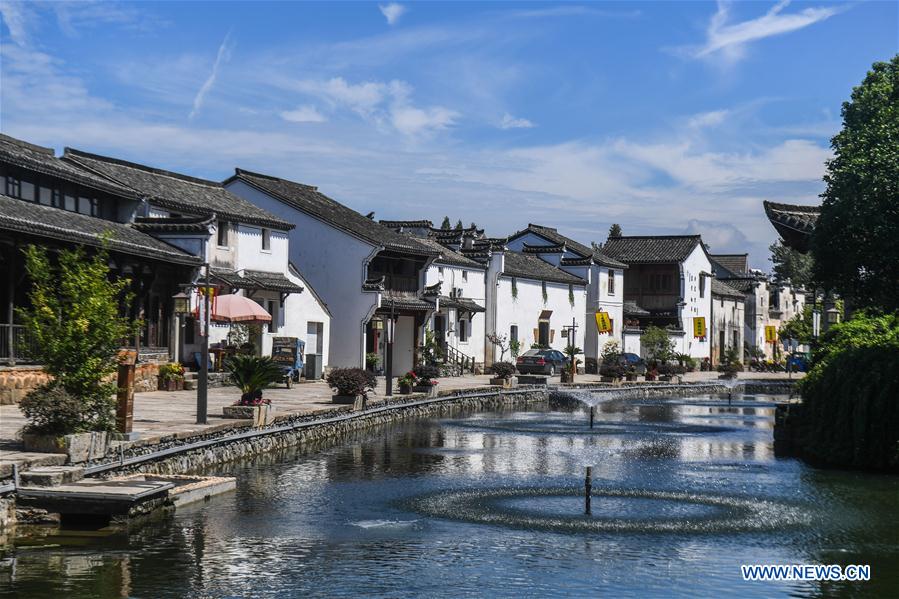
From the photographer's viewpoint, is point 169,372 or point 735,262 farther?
point 735,262

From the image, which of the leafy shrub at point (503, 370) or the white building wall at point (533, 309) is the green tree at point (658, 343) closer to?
the white building wall at point (533, 309)

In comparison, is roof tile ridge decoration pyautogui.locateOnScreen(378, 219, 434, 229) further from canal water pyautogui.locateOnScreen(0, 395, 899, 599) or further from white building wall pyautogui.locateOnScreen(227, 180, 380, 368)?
canal water pyautogui.locateOnScreen(0, 395, 899, 599)

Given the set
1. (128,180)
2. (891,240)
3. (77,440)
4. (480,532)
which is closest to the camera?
(480,532)

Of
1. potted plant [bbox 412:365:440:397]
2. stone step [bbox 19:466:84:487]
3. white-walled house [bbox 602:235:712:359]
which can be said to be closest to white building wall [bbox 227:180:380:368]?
potted plant [bbox 412:365:440:397]

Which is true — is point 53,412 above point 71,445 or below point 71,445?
above

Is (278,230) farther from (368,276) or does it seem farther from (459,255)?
(459,255)

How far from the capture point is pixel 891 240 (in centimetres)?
2512

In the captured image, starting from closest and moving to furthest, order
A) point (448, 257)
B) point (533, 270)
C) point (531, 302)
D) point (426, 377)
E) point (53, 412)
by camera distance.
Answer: point (53, 412), point (426, 377), point (448, 257), point (531, 302), point (533, 270)

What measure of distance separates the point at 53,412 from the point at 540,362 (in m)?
40.9

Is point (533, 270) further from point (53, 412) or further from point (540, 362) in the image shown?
point (53, 412)

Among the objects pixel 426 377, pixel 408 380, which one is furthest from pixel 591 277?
pixel 408 380

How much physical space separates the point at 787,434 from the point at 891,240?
17.2 feet

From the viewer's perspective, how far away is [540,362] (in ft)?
188

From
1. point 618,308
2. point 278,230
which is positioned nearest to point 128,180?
point 278,230
